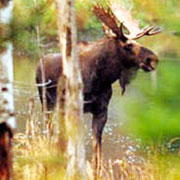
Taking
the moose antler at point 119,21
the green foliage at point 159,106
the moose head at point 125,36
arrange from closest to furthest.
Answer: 1. the green foliage at point 159,106
2. the moose antler at point 119,21
3. the moose head at point 125,36

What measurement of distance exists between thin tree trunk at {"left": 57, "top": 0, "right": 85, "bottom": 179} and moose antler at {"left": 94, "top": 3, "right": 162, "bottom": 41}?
223 cm

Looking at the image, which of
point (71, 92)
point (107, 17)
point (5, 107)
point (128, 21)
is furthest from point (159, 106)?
point (128, 21)

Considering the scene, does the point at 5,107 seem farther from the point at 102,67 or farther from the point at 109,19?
the point at 102,67

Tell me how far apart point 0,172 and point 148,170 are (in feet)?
5.52

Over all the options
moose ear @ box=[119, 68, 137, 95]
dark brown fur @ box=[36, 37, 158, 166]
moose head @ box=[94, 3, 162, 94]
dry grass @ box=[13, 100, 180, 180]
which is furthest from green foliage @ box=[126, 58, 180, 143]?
moose ear @ box=[119, 68, 137, 95]

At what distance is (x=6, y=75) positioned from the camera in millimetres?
3072

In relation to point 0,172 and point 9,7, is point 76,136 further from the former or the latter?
point 9,7

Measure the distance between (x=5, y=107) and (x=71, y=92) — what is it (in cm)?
42

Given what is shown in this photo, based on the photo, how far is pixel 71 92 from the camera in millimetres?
3254

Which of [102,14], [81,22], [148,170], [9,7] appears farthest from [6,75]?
[81,22]

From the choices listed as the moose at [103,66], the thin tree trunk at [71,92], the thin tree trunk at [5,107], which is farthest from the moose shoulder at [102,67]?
the thin tree trunk at [5,107]

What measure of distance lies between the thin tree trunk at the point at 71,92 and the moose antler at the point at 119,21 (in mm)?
2231

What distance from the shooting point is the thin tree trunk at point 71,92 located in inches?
126

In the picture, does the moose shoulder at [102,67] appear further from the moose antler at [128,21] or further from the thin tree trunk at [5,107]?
the thin tree trunk at [5,107]
